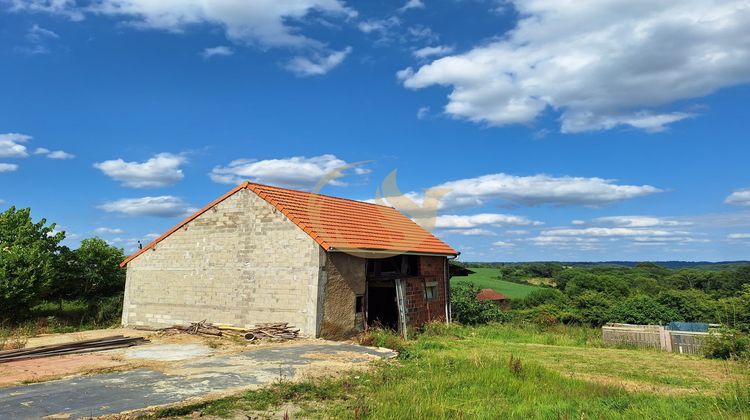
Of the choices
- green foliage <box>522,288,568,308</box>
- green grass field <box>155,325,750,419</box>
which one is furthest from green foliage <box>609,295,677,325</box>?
green grass field <box>155,325,750,419</box>

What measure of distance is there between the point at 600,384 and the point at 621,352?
741 centimetres

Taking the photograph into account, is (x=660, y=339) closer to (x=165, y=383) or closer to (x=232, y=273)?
(x=232, y=273)

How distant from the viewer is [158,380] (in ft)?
29.8

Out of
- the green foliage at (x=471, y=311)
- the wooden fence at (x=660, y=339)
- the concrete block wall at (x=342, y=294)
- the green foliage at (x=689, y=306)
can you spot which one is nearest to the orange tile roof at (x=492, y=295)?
the green foliage at (x=689, y=306)

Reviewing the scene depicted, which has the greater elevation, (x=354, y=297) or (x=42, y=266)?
(x=42, y=266)

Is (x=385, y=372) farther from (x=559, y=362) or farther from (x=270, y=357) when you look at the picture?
(x=559, y=362)

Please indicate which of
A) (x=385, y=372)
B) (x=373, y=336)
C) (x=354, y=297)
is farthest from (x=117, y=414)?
(x=354, y=297)

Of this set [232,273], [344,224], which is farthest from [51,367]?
[344,224]

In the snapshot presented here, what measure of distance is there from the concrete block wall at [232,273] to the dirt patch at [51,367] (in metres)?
4.83

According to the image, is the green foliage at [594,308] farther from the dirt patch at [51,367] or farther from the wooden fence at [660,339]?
the dirt patch at [51,367]

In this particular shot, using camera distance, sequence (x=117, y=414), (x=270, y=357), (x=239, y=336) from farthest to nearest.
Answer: (x=239, y=336), (x=270, y=357), (x=117, y=414)

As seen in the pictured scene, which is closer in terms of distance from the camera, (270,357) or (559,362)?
(270,357)

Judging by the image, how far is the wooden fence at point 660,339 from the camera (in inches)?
653

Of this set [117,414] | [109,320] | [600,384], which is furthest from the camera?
[109,320]
